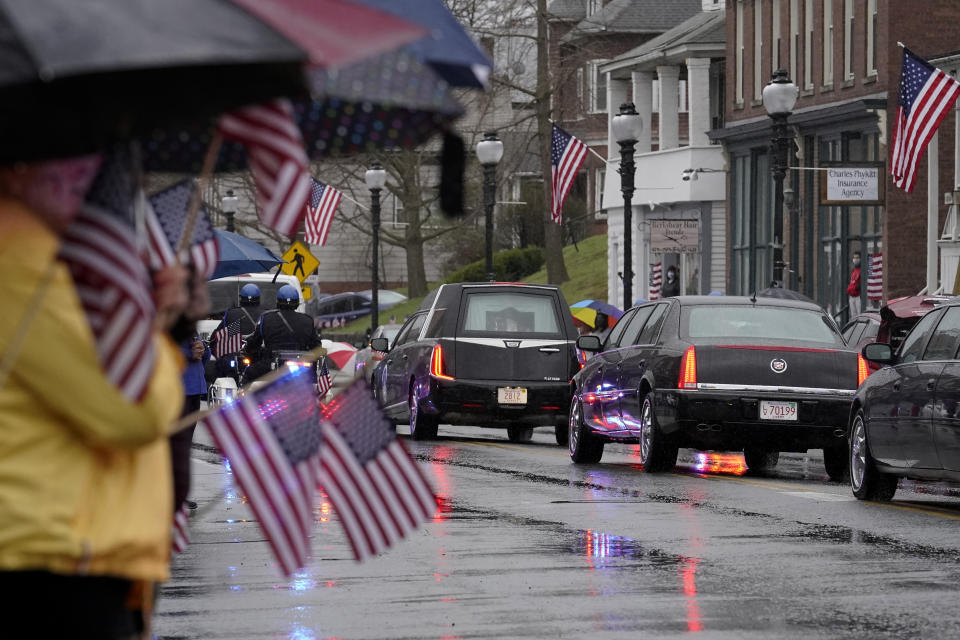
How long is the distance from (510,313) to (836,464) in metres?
6.45

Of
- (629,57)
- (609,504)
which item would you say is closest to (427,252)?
(629,57)

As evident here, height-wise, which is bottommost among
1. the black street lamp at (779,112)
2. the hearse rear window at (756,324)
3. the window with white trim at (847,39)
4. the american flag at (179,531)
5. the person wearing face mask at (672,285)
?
the person wearing face mask at (672,285)

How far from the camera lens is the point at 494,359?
910 inches

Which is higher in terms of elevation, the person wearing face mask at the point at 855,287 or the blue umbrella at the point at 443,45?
the blue umbrella at the point at 443,45

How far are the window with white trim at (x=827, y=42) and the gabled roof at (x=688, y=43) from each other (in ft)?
28.7

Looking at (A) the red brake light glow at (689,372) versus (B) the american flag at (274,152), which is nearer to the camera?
(B) the american flag at (274,152)

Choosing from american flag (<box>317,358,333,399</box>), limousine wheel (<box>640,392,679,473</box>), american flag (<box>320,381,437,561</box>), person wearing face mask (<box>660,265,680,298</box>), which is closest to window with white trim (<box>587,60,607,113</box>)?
person wearing face mask (<box>660,265,680,298</box>)

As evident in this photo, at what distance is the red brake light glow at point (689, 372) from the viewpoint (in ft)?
55.3

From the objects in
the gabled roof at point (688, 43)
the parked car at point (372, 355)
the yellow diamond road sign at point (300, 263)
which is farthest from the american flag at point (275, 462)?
the gabled roof at point (688, 43)

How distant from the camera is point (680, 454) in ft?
70.9

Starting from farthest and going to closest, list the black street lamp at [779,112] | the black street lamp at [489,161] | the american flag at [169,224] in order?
1. the black street lamp at [489,161]
2. the black street lamp at [779,112]
3. the american flag at [169,224]

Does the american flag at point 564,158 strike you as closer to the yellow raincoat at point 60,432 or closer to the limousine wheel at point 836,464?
the limousine wheel at point 836,464

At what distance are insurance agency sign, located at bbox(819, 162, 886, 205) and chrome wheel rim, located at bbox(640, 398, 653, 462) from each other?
18170mm

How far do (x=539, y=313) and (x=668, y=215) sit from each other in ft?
102
